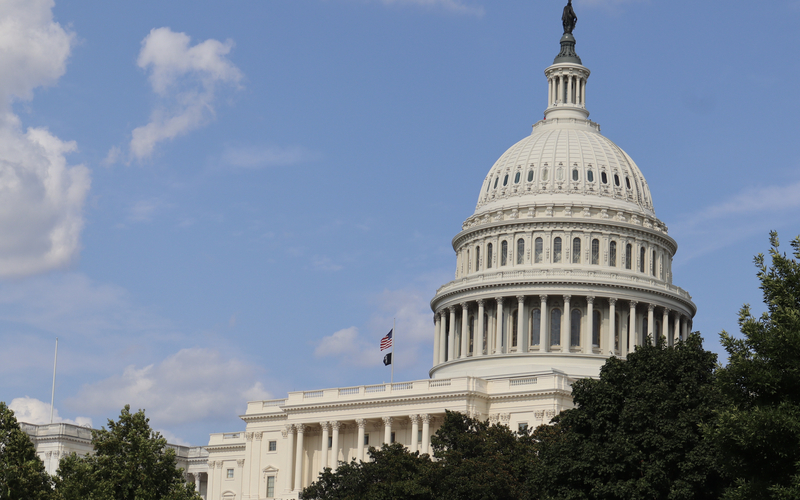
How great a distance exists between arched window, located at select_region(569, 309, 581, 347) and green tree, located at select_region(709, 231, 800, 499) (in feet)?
250

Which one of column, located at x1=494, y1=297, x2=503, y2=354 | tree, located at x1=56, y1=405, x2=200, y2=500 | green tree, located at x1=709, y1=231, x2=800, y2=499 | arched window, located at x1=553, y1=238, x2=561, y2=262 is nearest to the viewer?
green tree, located at x1=709, y1=231, x2=800, y2=499

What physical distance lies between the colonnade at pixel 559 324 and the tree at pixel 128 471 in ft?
188

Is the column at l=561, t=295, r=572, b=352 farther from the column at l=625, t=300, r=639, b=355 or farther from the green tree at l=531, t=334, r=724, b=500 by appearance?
the green tree at l=531, t=334, r=724, b=500

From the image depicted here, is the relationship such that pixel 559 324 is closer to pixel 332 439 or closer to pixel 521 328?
pixel 521 328

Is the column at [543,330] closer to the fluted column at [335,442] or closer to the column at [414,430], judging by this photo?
the column at [414,430]

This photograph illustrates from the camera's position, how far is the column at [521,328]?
411ft

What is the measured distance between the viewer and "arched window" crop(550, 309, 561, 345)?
126 m

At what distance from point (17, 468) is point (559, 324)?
2544 inches

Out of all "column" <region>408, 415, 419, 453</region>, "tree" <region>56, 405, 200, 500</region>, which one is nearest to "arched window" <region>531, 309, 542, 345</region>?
"column" <region>408, 415, 419, 453</region>

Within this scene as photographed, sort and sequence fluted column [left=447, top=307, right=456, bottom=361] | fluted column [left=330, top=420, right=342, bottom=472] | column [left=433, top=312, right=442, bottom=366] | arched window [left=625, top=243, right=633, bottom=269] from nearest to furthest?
fluted column [left=330, top=420, right=342, bottom=472]
arched window [left=625, top=243, right=633, bottom=269]
fluted column [left=447, top=307, right=456, bottom=361]
column [left=433, top=312, right=442, bottom=366]

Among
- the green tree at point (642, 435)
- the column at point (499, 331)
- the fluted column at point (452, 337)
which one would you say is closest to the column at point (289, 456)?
the column at point (499, 331)

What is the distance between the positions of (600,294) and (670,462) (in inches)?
2482

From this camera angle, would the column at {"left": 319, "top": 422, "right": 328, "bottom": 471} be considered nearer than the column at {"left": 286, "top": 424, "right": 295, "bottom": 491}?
Yes

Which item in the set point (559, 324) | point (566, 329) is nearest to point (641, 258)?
point (559, 324)
